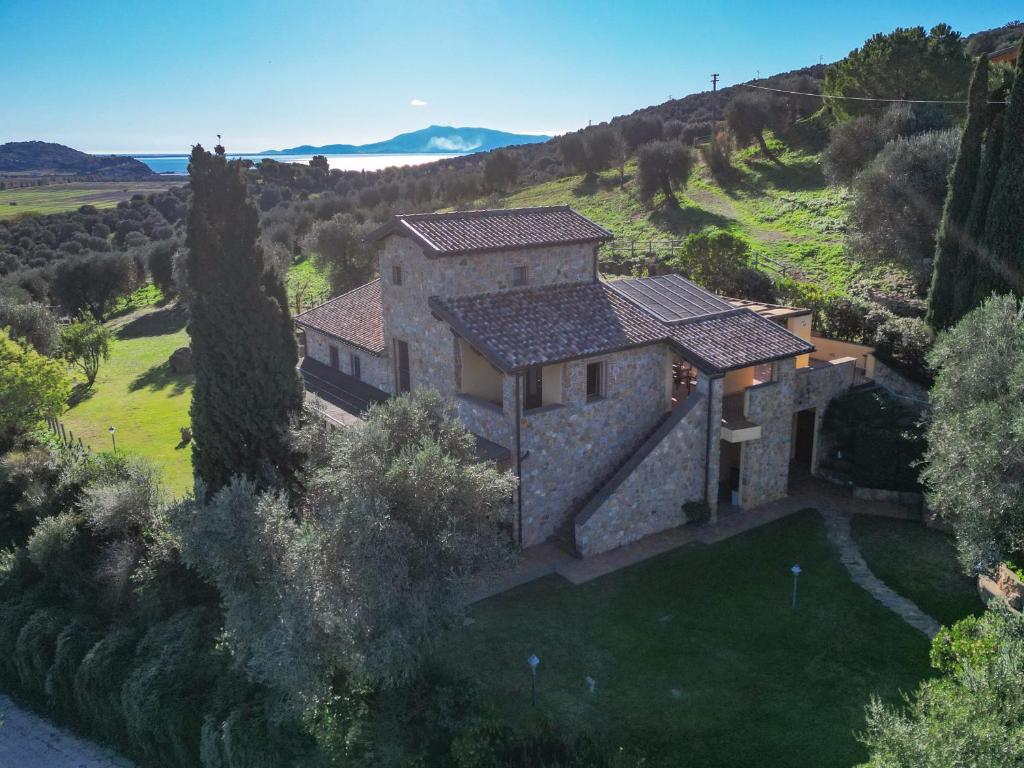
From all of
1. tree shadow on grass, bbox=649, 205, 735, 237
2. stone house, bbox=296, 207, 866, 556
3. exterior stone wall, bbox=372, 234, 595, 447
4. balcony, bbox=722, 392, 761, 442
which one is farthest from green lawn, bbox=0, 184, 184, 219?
balcony, bbox=722, 392, 761, 442

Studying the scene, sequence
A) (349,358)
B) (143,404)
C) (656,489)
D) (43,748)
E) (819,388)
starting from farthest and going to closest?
(143,404) → (349,358) → (819,388) → (656,489) → (43,748)

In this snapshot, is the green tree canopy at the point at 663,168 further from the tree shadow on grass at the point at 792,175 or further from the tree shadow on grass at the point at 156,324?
the tree shadow on grass at the point at 156,324

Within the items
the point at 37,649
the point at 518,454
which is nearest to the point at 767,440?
the point at 518,454

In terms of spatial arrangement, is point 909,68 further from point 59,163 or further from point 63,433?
point 59,163

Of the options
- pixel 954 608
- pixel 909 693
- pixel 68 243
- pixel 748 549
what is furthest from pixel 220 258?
pixel 68 243

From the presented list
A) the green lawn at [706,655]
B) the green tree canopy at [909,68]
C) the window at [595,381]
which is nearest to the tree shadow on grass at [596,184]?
the green tree canopy at [909,68]
